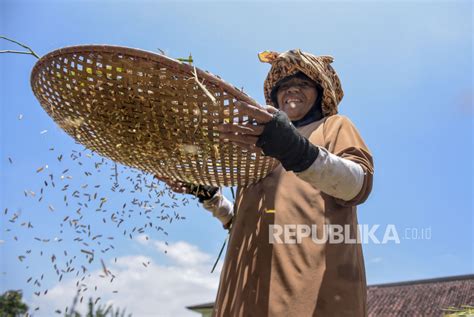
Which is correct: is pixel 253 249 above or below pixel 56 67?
below

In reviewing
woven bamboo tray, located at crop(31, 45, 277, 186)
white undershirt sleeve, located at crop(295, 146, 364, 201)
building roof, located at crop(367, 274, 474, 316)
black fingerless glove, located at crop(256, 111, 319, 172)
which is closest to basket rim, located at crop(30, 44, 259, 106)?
woven bamboo tray, located at crop(31, 45, 277, 186)

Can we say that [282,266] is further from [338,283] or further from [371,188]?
[371,188]

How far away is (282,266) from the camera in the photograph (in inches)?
79.1

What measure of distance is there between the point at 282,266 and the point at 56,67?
1234 mm

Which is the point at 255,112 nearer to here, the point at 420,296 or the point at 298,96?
the point at 298,96

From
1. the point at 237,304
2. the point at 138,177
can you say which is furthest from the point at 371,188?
the point at 138,177

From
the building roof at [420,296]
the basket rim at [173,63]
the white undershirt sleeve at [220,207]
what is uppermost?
the building roof at [420,296]

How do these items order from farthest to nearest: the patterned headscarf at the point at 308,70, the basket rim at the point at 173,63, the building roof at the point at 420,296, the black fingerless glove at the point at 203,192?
the building roof at the point at 420,296, the black fingerless glove at the point at 203,192, the patterned headscarf at the point at 308,70, the basket rim at the point at 173,63

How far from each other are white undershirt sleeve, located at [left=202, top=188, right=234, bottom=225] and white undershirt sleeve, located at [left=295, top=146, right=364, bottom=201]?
102cm

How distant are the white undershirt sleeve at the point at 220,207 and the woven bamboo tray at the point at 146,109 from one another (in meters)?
0.47

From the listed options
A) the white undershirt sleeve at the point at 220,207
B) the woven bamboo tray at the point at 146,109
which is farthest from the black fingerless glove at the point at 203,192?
the woven bamboo tray at the point at 146,109

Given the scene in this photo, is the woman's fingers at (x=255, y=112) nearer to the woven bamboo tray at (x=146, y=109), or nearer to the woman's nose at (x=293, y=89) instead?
the woven bamboo tray at (x=146, y=109)

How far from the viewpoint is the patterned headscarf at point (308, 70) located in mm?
2418

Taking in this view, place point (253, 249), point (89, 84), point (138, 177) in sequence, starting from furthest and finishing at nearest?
point (138, 177)
point (253, 249)
point (89, 84)
